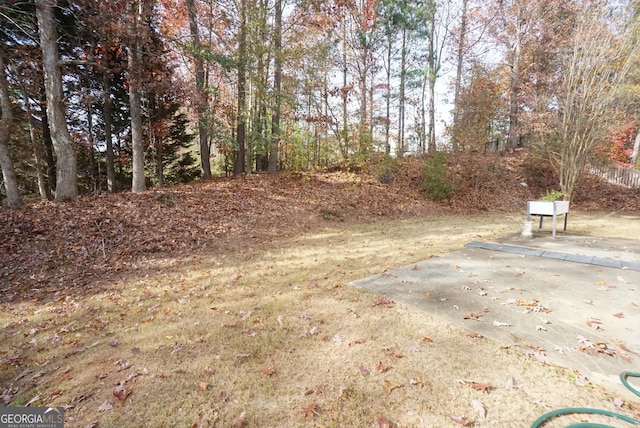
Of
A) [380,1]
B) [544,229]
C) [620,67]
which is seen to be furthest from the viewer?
[380,1]

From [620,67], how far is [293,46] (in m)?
10.4

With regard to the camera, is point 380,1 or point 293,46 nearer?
point 293,46

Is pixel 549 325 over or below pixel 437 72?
below

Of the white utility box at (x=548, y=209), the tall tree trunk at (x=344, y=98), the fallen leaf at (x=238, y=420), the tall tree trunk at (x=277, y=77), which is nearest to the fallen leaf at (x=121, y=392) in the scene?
the fallen leaf at (x=238, y=420)

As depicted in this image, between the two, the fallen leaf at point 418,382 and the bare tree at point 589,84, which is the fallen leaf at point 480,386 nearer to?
the fallen leaf at point 418,382

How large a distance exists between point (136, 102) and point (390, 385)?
9062 mm

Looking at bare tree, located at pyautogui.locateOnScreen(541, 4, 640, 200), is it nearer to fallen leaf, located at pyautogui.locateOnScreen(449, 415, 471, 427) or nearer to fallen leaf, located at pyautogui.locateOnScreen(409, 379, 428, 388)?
fallen leaf, located at pyautogui.locateOnScreen(409, 379, 428, 388)

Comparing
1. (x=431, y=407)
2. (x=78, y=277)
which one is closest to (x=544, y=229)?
(x=431, y=407)

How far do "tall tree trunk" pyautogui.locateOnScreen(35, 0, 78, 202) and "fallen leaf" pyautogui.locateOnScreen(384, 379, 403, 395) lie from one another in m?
8.27

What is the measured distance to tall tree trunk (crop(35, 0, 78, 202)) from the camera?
618 centimetres

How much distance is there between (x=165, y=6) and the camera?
9766mm

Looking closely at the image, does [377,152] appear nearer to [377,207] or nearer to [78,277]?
[377,207]

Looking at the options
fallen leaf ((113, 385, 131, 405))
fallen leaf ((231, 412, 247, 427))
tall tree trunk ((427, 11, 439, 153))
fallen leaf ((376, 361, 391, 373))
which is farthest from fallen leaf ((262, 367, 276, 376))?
tall tree trunk ((427, 11, 439, 153))

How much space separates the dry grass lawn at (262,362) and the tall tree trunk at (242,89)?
312 inches
